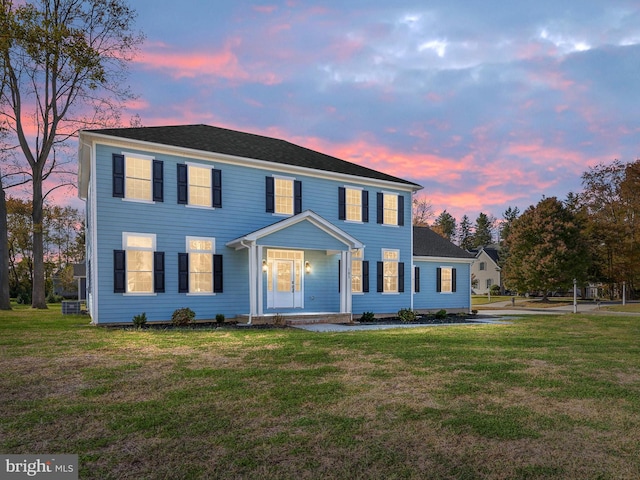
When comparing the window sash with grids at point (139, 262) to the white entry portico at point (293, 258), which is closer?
the window sash with grids at point (139, 262)

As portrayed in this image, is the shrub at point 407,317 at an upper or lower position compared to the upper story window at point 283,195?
lower

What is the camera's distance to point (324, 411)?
16.4ft

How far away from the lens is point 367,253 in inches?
780

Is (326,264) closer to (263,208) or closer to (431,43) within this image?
(263,208)

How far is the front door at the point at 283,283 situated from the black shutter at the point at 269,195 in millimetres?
2165

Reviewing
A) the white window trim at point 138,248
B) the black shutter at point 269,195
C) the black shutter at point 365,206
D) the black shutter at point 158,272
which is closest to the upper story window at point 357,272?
the black shutter at point 365,206

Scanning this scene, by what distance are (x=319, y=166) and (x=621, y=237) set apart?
109 feet

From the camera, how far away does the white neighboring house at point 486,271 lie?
2235 inches

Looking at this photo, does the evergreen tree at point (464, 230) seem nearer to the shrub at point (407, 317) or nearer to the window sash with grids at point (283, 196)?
the shrub at point (407, 317)

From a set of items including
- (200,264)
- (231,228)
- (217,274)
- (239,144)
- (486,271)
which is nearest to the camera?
(200,264)

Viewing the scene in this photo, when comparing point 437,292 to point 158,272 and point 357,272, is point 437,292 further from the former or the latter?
point 158,272

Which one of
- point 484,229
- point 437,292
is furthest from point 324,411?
point 484,229

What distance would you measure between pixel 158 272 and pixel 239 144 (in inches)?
249

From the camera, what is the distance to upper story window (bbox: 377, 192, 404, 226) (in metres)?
20.3
